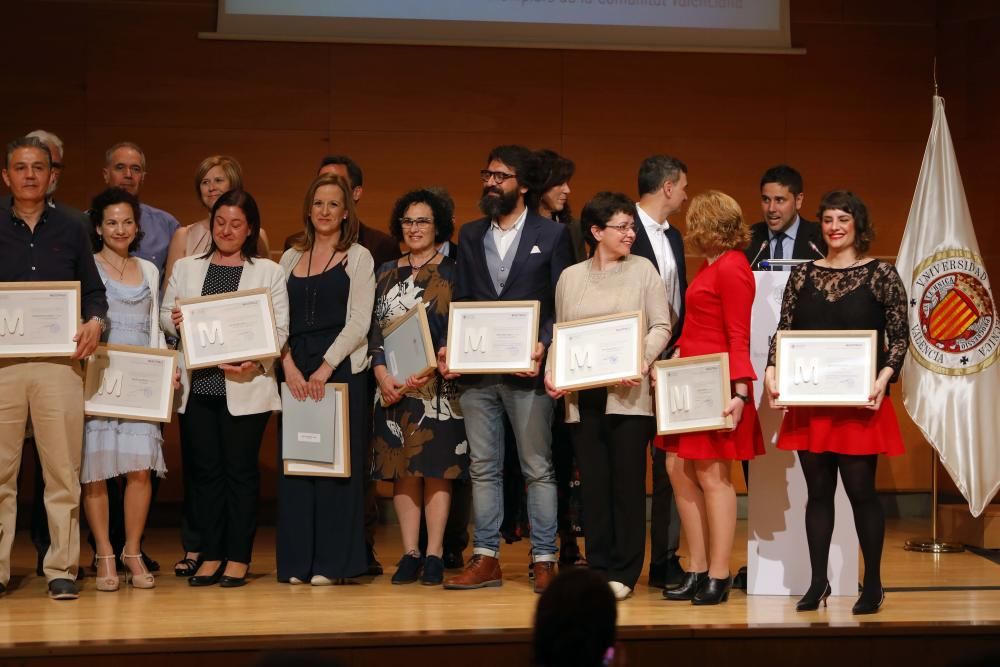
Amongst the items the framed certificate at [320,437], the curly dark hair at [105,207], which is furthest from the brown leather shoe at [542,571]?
the curly dark hair at [105,207]

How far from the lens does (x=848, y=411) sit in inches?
171

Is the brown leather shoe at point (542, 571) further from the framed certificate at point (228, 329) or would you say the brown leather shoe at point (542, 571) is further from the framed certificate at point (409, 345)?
the framed certificate at point (228, 329)

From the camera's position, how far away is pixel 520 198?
4.89 m

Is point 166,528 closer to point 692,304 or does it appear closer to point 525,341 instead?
point 525,341

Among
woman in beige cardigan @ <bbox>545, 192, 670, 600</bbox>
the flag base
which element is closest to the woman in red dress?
woman in beige cardigan @ <bbox>545, 192, 670, 600</bbox>

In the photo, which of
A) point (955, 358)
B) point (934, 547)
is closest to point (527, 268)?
point (955, 358)

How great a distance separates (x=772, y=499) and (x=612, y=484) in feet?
2.06

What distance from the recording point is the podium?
4727 mm

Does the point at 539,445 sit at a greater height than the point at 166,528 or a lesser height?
greater

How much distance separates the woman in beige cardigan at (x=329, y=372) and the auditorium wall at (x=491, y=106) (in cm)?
212

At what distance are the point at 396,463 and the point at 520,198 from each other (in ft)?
3.81

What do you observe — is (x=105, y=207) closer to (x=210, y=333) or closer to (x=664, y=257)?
(x=210, y=333)

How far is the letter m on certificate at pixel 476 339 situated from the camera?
15.5ft

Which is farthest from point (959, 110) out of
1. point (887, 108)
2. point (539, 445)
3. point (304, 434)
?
point (304, 434)
